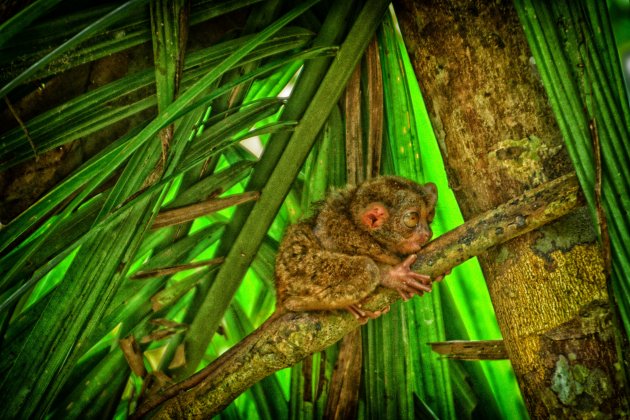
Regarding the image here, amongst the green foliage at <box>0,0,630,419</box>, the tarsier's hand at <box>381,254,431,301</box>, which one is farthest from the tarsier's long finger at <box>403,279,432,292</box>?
the green foliage at <box>0,0,630,419</box>

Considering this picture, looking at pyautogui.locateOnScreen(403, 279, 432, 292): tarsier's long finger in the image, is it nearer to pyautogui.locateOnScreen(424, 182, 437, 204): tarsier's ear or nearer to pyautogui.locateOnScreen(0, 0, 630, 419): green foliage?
pyautogui.locateOnScreen(0, 0, 630, 419): green foliage

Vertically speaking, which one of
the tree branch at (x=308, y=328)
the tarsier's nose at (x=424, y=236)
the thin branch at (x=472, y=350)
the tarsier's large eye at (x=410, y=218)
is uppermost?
the tarsier's large eye at (x=410, y=218)

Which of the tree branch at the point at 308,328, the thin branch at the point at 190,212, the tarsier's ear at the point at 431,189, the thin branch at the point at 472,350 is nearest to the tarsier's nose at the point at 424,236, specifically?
the tarsier's ear at the point at 431,189

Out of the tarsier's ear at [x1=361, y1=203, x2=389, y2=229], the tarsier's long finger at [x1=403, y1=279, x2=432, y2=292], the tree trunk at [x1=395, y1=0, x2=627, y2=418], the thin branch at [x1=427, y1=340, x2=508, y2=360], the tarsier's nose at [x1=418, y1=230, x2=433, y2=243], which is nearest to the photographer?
the tree trunk at [x1=395, y1=0, x2=627, y2=418]

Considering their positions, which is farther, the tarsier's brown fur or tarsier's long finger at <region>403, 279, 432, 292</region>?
the tarsier's brown fur

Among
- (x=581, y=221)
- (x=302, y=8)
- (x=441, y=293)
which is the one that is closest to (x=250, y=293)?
(x=441, y=293)

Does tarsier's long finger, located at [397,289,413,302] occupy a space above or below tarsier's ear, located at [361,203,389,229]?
below

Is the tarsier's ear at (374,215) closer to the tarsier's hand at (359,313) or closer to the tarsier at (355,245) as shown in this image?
the tarsier at (355,245)
